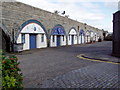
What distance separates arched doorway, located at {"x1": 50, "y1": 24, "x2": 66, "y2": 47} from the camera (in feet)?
77.3

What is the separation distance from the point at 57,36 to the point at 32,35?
7619 millimetres

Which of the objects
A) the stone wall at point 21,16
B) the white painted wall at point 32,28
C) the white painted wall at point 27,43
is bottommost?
the white painted wall at point 27,43

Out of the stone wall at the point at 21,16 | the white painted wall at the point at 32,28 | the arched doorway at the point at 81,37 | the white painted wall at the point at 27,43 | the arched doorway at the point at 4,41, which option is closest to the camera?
the arched doorway at the point at 4,41

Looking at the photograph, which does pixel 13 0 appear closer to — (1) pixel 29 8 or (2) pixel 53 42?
(1) pixel 29 8

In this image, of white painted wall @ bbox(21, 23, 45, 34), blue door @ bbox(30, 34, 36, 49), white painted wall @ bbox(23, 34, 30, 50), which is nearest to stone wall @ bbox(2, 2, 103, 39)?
white painted wall @ bbox(21, 23, 45, 34)

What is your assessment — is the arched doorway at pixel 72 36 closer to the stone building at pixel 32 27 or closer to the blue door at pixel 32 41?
the stone building at pixel 32 27

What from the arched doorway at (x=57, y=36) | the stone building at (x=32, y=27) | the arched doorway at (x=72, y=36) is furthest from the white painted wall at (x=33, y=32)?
the arched doorway at (x=72, y=36)

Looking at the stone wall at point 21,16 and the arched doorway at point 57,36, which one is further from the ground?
the stone wall at point 21,16

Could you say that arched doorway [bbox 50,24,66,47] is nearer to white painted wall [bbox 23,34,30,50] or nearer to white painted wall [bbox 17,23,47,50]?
white painted wall [bbox 17,23,47,50]

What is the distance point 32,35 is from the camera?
18875 millimetres

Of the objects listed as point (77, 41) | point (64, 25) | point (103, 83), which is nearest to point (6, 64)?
point (103, 83)

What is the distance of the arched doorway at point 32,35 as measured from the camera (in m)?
16.8

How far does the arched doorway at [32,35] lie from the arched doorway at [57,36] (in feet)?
7.49

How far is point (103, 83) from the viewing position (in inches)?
194
